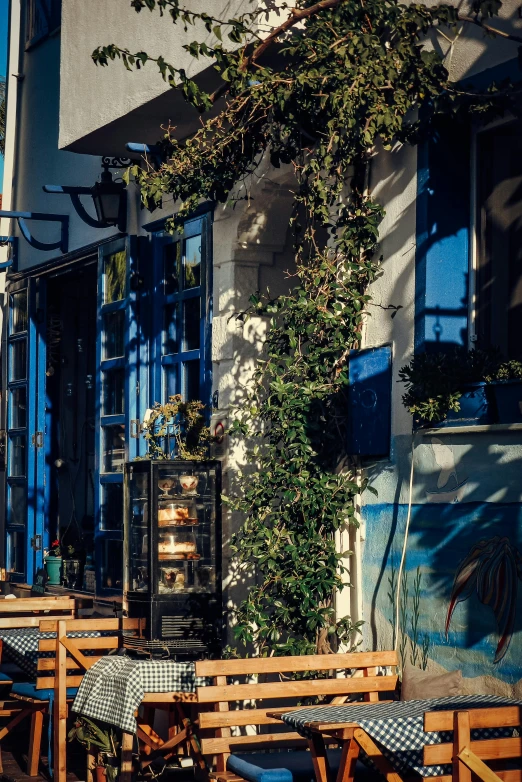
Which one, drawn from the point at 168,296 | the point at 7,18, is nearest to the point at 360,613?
the point at 168,296

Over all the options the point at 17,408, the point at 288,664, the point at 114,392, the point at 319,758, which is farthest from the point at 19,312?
the point at 319,758

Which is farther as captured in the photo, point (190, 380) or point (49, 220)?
point (49, 220)

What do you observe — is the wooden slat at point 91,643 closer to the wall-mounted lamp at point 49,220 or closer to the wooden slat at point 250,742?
the wooden slat at point 250,742

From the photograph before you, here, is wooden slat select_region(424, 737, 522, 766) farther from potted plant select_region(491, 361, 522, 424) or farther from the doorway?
the doorway

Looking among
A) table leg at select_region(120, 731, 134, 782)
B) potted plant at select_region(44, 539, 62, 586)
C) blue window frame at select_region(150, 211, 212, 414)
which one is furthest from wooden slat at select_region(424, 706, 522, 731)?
potted plant at select_region(44, 539, 62, 586)

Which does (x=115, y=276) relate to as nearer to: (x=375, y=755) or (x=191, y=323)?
(x=191, y=323)

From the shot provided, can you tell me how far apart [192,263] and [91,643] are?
9.82 feet

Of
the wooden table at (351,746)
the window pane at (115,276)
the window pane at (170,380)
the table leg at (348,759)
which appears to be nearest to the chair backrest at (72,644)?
the window pane at (170,380)

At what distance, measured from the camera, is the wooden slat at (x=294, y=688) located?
5.72 meters

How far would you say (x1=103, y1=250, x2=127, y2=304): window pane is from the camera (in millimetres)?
9969

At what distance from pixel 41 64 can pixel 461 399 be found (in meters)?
7.49

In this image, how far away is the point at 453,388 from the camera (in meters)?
6.14

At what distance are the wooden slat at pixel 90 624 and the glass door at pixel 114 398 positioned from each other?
2016 millimetres

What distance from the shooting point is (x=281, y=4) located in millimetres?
7270
